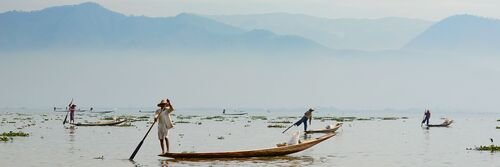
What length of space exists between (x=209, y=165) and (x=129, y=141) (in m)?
16.3

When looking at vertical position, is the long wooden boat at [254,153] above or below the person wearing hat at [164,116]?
below

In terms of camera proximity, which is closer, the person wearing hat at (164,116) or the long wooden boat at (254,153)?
the long wooden boat at (254,153)

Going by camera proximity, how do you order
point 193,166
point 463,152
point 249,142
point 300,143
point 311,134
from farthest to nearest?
point 311,134 < point 249,142 < point 463,152 < point 300,143 < point 193,166

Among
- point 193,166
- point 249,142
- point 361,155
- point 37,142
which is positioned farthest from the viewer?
point 249,142

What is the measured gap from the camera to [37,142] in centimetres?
3978

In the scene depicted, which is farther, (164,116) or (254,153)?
(254,153)

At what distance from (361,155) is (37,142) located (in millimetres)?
18283

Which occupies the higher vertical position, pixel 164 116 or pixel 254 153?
pixel 164 116

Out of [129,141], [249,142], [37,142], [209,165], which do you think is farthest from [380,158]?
[37,142]

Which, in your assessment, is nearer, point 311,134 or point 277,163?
point 277,163

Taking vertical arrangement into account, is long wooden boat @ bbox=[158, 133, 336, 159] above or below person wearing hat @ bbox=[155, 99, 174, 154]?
below

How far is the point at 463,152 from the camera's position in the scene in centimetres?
3550

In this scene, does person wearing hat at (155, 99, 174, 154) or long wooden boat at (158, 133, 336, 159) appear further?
person wearing hat at (155, 99, 174, 154)

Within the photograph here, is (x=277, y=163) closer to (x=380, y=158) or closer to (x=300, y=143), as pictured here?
(x=300, y=143)
